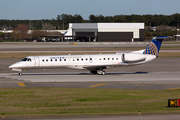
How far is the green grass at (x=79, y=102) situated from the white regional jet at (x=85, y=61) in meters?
10.5

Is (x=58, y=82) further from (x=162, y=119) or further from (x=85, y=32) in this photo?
(x=85, y=32)

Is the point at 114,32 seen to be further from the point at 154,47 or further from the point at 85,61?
the point at 85,61

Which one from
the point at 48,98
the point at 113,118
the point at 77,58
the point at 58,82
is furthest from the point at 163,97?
the point at 77,58

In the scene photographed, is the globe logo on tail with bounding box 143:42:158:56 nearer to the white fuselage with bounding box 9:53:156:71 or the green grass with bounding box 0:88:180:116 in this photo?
the white fuselage with bounding box 9:53:156:71

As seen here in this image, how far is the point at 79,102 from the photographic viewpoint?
18.9m

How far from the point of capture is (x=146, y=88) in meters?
25.5

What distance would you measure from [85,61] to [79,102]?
51.8 ft

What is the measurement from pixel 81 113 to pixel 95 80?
15058 millimetres

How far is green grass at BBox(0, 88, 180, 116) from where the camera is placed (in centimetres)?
1628

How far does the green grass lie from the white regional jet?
34.5 ft

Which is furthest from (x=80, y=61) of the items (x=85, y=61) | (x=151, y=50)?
(x=151, y=50)

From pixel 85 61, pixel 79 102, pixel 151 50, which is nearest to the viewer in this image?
pixel 79 102

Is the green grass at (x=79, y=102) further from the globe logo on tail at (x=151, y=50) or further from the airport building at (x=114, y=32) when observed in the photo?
the airport building at (x=114, y=32)

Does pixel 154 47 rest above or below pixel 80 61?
above
